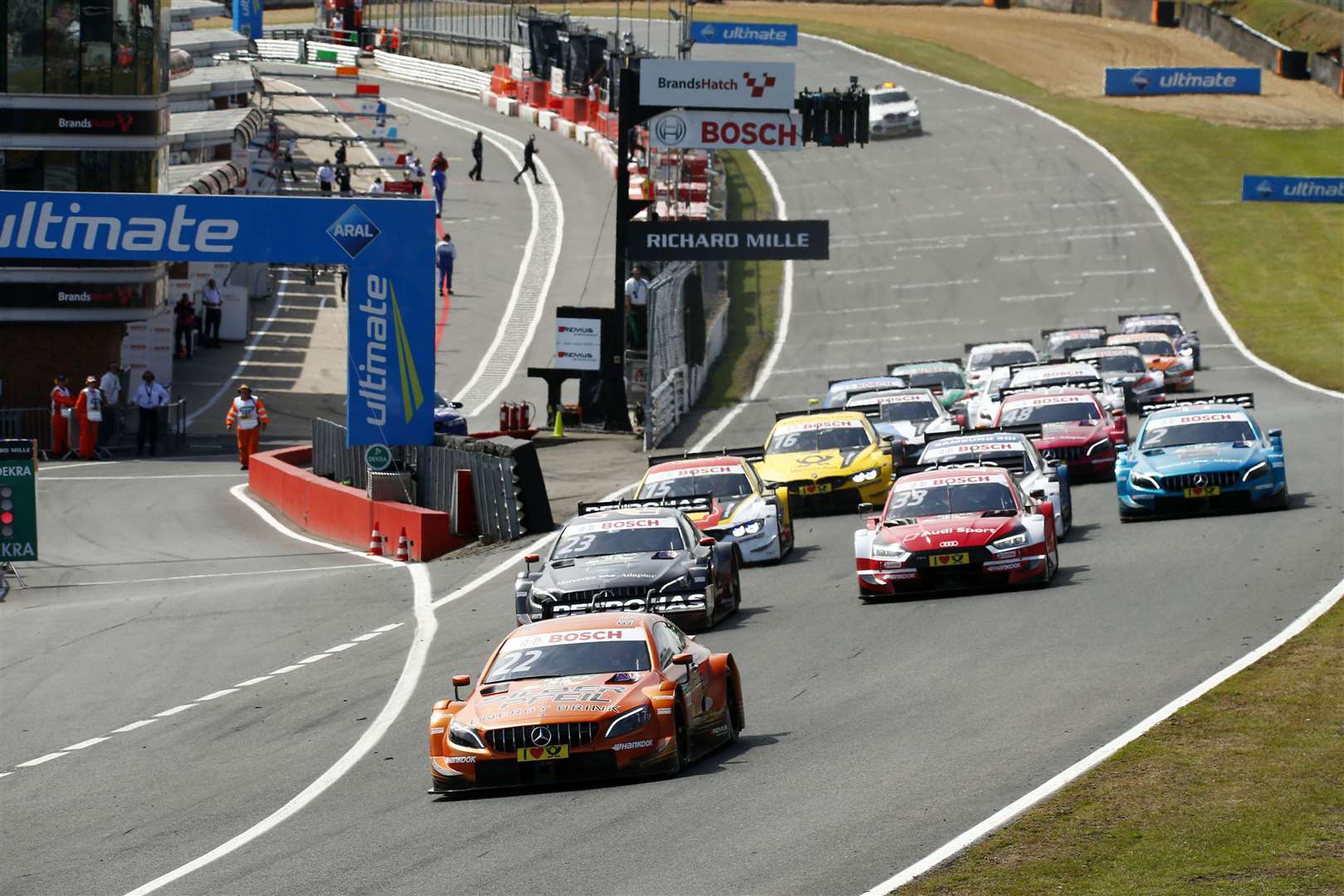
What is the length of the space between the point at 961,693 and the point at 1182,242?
169 feet

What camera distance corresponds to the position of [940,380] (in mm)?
40219

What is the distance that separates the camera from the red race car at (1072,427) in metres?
29.4

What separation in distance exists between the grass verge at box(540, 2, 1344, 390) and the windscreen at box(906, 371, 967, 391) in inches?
387

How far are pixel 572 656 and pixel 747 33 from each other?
216 ft

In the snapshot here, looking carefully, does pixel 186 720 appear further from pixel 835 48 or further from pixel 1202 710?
pixel 835 48

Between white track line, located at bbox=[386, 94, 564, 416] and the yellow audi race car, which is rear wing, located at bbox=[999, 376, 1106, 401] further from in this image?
white track line, located at bbox=[386, 94, 564, 416]

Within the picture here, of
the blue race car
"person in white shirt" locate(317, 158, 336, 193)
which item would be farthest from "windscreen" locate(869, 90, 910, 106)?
the blue race car

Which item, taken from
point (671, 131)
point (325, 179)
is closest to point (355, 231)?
point (671, 131)

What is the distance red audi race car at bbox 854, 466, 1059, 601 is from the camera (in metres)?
20.4

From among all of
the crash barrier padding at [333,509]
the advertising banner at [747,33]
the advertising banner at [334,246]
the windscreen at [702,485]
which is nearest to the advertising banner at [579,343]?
the crash barrier padding at [333,509]

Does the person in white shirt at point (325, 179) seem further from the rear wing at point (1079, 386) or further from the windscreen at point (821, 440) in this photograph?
→ the windscreen at point (821, 440)

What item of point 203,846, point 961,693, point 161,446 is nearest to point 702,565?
point 961,693

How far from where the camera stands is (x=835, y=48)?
321 ft

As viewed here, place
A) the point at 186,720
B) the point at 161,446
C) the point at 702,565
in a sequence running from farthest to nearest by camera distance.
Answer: the point at 161,446, the point at 702,565, the point at 186,720
